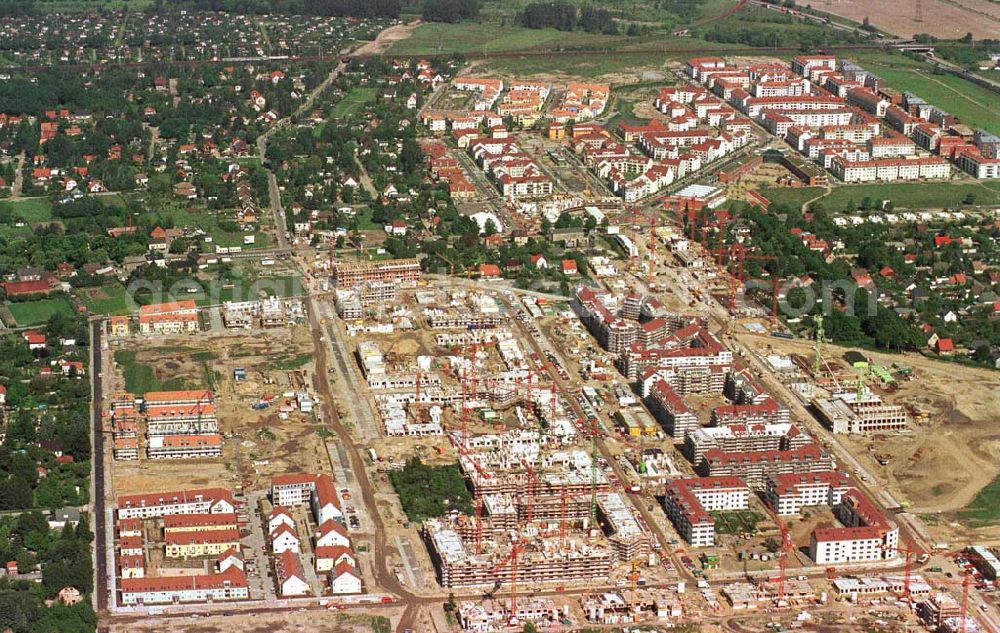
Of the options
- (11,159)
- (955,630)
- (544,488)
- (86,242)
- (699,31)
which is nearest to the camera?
(955,630)

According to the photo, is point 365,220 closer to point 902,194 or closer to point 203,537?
point 902,194

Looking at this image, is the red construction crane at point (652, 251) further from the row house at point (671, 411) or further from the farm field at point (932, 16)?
the farm field at point (932, 16)

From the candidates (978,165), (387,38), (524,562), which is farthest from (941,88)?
(524,562)

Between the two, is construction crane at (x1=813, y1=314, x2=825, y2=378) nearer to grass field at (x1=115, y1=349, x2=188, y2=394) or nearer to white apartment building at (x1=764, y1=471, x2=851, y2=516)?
white apartment building at (x1=764, y1=471, x2=851, y2=516)

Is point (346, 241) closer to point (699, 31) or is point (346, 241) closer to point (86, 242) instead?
point (86, 242)

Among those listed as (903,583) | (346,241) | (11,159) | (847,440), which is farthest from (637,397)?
(11,159)

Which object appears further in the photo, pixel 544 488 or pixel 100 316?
pixel 100 316

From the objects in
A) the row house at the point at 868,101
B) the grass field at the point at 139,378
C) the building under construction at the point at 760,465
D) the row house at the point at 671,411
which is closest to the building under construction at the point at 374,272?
the grass field at the point at 139,378

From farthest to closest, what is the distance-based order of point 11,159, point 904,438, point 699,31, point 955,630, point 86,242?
point 699,31 < point 11,159 < point 86,242 < point 904,438 < point 955,630
